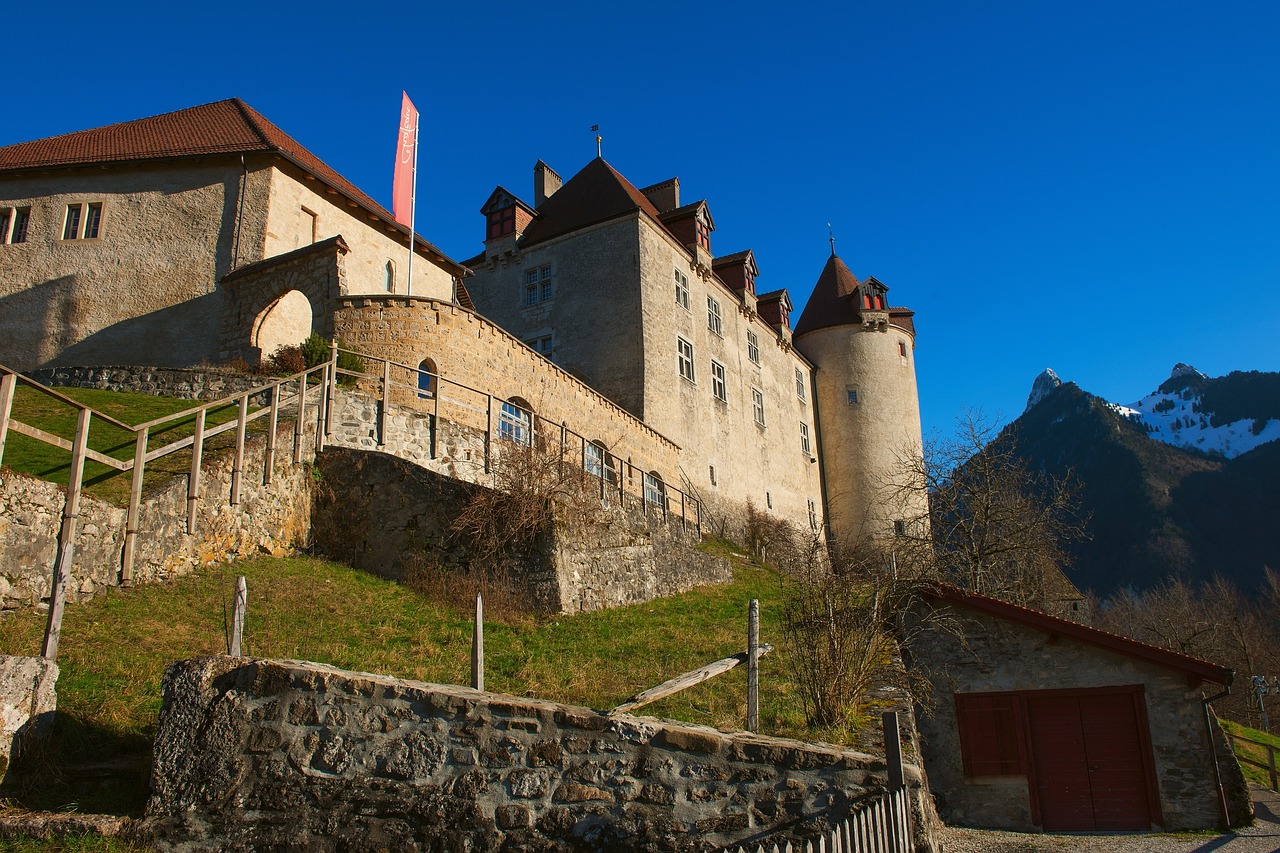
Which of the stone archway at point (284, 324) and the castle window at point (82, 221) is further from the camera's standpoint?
the castle window at point (82, 221)

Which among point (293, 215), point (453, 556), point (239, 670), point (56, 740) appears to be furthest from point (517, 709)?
point (293, 215)

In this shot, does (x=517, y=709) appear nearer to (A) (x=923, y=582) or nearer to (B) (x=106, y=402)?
(A) (x=923, y=582)

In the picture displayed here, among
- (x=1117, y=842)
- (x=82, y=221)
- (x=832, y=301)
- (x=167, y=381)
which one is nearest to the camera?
(x=1117, y=842)

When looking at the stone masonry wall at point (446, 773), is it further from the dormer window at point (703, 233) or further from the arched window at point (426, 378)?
the dormer window at point (703, 233)

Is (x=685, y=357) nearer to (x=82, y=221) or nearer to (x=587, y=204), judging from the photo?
(x=587, y=204)

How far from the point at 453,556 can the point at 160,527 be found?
14.9 feet

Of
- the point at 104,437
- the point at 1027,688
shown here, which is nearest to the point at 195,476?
the point at 104,437

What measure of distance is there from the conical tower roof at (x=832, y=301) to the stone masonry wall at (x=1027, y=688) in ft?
114

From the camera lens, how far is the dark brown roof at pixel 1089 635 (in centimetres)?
1366

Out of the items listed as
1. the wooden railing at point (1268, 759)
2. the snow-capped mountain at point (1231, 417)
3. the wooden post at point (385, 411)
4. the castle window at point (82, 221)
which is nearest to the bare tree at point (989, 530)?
the wooden railing at point (1268, 759)

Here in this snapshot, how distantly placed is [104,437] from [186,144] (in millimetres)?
14835

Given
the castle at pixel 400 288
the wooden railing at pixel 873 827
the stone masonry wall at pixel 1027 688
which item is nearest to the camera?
the wooden railing at pixel 873 827

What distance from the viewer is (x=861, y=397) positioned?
4684 centimetres

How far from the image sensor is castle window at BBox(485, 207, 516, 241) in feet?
117
